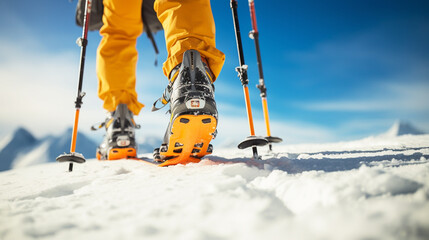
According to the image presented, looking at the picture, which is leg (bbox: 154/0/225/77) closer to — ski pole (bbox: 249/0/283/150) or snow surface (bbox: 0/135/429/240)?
snow surface (bbox: 0/135/429/240)

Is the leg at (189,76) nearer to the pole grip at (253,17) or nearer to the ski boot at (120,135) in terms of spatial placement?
the ski boot at (120,135)

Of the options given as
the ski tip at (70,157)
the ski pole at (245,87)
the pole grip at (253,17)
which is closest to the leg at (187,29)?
the ski pole at (245,87)

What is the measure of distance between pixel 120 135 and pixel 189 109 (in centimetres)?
124

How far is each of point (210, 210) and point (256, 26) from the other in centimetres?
225

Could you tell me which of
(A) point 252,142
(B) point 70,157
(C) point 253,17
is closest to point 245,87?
(A) point 252,142

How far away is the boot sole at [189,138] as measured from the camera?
1.13 metres

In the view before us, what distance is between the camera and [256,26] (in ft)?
7.62

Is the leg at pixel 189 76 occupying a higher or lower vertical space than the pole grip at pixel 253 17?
lower

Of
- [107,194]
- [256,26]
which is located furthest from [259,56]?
[107,194]

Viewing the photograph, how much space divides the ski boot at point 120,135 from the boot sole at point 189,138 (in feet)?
2.94

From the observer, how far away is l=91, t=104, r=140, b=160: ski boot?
205cm

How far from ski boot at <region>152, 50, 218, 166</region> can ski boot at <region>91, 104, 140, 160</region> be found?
0.94m

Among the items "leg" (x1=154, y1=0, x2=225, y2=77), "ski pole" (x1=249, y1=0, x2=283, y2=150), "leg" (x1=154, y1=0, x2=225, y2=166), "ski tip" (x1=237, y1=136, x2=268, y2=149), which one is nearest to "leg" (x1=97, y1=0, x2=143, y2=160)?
"leg" (x1=154, y1=0, x2=225, y2=166)

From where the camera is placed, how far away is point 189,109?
3.62ft
